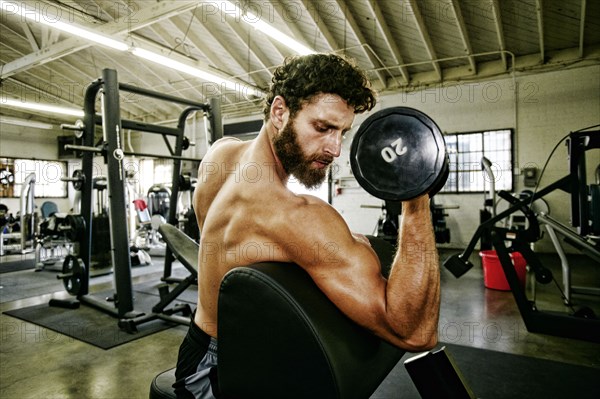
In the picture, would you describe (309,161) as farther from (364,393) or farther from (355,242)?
(364,393)

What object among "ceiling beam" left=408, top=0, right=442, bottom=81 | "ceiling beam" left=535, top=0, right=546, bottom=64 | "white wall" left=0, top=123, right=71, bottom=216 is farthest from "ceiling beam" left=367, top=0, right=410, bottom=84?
"white wall" left=0, top=123, right=71, bottom=216

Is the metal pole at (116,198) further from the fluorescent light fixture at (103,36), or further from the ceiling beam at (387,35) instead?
the ceiling beam at (387,35)

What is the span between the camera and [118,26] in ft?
15.3

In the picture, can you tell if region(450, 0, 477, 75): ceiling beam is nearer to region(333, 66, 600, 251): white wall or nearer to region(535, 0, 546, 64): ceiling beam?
region(333, 66, 600, 251): white wall

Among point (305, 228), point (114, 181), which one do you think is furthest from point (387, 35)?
point (305, 228)

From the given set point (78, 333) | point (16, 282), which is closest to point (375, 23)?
point (78, 333)

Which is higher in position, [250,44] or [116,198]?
[250,44]

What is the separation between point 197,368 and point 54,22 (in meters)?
4.61

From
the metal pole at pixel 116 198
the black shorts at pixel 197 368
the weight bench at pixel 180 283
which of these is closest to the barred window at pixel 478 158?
the weight bench at pixel 180 283

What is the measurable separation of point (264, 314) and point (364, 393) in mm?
250

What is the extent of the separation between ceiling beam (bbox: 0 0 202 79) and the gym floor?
3.41 m

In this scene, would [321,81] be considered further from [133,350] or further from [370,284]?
[133,350]

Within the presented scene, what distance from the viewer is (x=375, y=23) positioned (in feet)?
16.9

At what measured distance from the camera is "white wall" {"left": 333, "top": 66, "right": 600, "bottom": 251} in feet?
17.9
